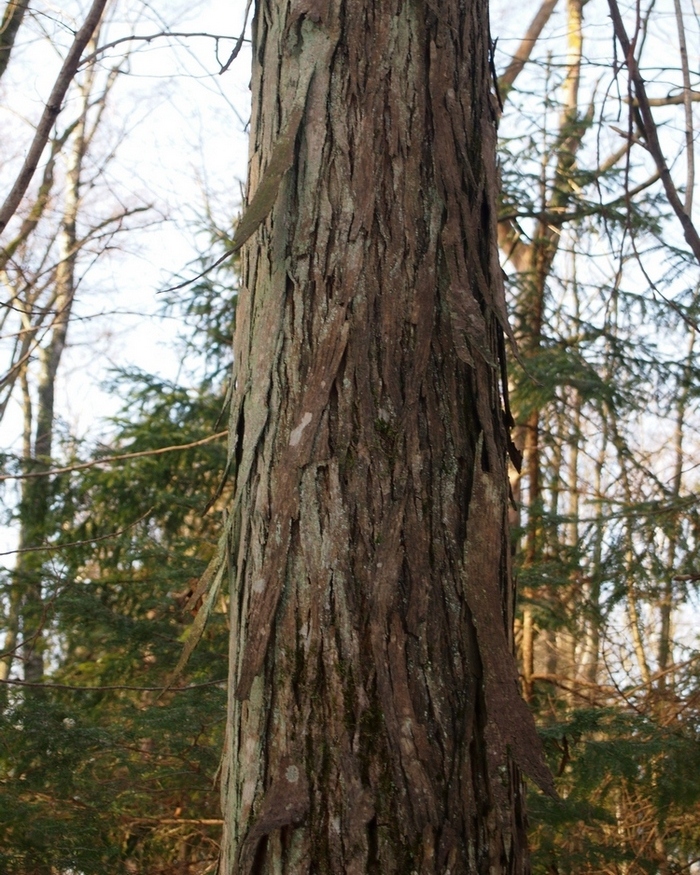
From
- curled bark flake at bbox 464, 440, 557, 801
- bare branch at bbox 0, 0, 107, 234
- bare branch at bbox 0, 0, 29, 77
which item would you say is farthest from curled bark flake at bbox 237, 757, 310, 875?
bare branch at bbox 0, 0, 29, 77

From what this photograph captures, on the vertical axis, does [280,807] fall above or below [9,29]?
below

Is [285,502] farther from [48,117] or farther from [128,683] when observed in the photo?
[128,683]

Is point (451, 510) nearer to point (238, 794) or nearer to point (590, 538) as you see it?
point (238, 794)

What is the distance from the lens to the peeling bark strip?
1.29 m

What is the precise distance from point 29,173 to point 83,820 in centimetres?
254

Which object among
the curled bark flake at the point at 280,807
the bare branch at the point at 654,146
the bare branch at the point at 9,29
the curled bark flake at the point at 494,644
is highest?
the bare branch at the point at 9,29

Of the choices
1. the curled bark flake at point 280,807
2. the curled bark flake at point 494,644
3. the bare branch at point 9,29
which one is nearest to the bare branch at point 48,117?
the bare branch at point 9,29

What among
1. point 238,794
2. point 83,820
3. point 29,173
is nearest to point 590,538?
point 83,820

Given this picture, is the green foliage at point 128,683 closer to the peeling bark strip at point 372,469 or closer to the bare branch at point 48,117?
the peeling bark strip at point 372,469

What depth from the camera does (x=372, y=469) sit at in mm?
1422

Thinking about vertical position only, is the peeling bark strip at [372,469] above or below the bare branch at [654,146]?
below

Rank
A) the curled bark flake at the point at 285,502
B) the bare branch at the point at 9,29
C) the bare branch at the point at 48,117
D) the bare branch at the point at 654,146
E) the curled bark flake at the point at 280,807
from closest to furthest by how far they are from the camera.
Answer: the curled bark flake at the point at 280,807 < the curled bark flake at the point at 285,502 < the bare branch at the point at 654,146 < the bare branch at the point at 48,117 < the bare branch at the point at 9,29

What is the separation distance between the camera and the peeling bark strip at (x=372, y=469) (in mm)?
1295

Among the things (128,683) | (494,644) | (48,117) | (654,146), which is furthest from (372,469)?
(128,683)
